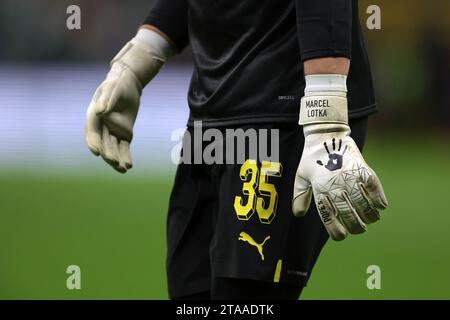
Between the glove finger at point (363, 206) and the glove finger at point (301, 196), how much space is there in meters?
0.11

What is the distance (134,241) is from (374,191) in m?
3.98

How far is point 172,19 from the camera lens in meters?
2.60

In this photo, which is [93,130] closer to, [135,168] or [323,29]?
[323,29]

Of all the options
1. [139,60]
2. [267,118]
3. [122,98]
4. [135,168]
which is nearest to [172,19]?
[139,60]

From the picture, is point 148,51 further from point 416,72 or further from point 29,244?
point 416,72

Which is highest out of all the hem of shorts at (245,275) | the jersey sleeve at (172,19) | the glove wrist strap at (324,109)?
the jersey sleeve at (172,19)

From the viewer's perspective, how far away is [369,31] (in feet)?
34.2

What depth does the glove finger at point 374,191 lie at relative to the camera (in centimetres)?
203

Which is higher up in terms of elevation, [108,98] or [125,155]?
[108,98]

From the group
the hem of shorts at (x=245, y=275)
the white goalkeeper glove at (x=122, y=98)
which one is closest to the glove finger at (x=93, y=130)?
the white goalkeeper glove at (x=122, y=98)

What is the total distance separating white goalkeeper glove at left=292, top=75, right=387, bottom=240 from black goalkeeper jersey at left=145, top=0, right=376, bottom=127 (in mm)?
96

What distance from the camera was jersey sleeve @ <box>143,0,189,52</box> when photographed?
8.47 feet

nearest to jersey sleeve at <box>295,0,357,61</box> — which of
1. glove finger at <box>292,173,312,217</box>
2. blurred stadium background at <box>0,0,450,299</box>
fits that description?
glove finger at <box>292,173,312,217</box>

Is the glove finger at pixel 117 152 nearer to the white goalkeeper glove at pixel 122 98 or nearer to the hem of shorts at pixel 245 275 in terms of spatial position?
the white goalkeeper glove at pixel 122 98
